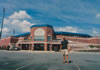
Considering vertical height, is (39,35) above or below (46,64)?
above

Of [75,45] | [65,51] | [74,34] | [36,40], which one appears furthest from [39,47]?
[65,51]

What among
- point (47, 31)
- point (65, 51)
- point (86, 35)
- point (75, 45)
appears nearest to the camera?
point (65, 51)

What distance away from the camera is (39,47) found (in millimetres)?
53625

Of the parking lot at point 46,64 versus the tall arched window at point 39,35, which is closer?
the parking lot at point 46,64

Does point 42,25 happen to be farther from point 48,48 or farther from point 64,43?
point 64,43

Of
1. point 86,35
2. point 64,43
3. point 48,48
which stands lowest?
point 48,48

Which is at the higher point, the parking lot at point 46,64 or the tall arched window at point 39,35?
the tall arched window at point 39,35

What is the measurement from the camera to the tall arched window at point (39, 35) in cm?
4711

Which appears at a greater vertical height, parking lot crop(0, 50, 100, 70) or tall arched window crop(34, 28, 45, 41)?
tall arched window crop(34, 28, 45, 41)

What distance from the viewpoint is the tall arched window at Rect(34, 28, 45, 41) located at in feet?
155

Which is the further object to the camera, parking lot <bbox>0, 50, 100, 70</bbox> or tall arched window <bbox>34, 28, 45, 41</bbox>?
tall arched window <bbox>34, 28, 45, 41</bbox>

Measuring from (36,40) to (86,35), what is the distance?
137 ft

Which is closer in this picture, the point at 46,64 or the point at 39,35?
the point at 46,64

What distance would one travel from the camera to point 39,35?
4762 cm
